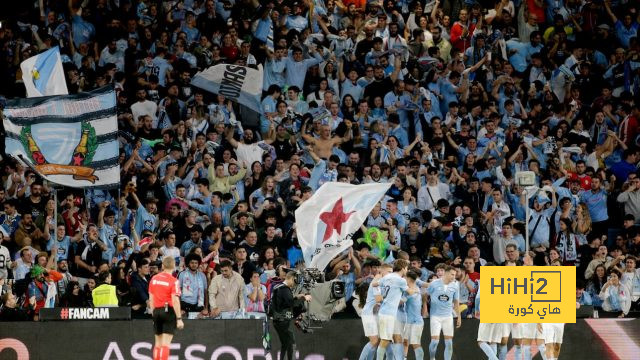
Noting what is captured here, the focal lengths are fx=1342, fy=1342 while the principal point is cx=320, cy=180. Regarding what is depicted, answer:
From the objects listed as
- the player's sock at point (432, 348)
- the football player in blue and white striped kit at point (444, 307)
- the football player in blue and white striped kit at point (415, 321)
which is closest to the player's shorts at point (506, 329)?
the football player in blue and white striped kit at point (444, 307)

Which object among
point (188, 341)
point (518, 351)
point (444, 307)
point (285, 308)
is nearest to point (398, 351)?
point (444, 307)

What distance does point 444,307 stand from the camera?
77.3 ft

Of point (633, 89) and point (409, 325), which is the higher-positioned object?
point (633, 89)

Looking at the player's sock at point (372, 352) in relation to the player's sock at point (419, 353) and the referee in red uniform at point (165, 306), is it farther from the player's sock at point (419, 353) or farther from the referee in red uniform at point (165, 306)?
the referee in red uniform at point (165, 306)

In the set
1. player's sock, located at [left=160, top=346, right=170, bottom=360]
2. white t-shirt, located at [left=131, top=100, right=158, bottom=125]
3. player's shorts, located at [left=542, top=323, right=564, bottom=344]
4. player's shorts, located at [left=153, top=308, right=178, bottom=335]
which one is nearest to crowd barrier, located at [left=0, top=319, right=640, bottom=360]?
player's shorts, located at [left=542, top=323, right=564, bottom=344]

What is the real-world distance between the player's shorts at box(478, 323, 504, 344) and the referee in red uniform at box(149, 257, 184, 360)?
5675 mm

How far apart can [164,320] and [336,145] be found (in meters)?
7.97

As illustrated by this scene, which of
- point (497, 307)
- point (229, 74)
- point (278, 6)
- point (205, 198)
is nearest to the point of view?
point (497, 307)

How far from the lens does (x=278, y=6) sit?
1206 inches

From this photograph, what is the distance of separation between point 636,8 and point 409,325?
13000 millimetres

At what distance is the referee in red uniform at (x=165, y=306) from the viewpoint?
2088cm

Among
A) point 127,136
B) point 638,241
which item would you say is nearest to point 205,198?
point 127,136

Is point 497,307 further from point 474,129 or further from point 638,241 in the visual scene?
point 474,129

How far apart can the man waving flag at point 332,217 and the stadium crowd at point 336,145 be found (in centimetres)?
64
